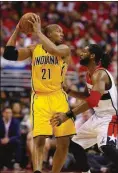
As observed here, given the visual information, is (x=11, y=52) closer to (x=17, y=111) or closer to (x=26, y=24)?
(x=26, y=24)

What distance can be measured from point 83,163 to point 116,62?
8.25 meters

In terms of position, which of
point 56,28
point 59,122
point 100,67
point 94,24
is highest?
point 94,24

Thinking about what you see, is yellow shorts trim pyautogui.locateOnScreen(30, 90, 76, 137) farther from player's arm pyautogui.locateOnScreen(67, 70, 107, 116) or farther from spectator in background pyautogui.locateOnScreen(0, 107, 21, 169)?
spectator in background pyautogui.locateOnScreen(0, 107, 21, 169)

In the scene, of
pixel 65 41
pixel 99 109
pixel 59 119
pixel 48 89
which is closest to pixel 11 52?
pixel 48 89

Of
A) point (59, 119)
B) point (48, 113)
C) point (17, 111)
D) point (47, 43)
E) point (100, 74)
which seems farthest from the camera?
point (17, 111)

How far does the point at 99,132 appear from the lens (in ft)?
24.8

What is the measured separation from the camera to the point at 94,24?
1864cm

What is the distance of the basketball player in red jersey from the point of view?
725cm

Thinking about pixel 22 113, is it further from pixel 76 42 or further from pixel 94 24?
pixel 94 24

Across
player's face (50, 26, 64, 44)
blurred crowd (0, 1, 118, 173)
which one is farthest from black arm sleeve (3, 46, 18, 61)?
blurred crowd (0, 1, 118, 173)

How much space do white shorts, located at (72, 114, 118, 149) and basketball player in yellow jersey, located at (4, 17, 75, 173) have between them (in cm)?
30

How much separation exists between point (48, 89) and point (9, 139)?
3.91m

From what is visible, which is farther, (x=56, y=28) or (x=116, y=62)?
(x=116, y=62)

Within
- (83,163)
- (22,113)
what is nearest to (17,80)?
(22,113)
